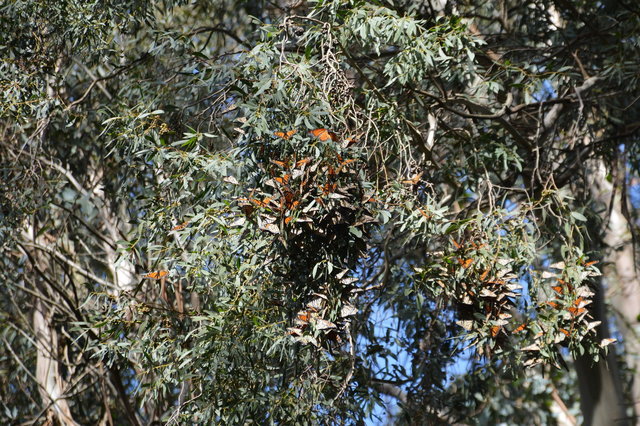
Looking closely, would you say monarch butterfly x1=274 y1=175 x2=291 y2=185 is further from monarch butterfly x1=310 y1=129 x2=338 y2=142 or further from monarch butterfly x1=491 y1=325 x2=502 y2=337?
monarch butterfly x1=491 y1=325 x2=502 y2=337

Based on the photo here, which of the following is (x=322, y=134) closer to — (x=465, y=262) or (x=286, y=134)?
(x=286, y=134)

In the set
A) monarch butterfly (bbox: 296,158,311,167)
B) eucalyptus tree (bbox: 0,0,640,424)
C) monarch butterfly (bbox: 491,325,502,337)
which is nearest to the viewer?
monarch butterfly (bbox: 296,158,311,167)

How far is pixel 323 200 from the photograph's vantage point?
288 cm

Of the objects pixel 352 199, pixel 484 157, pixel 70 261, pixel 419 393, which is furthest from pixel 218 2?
pixel 352 199

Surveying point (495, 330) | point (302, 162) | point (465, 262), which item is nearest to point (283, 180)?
point (302, 162)

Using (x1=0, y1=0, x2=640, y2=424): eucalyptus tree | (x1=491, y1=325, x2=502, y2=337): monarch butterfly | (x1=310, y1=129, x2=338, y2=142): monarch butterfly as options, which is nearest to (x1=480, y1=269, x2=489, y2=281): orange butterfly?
(x1=0, y1=0, x2=640, y2=424): eucalyptus tree

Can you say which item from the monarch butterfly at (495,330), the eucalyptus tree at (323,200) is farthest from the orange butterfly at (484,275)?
the monarch butterfly at (495,330)

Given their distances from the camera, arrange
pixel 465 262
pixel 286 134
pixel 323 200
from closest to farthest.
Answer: pixel 323 200, pixel 286 134, pixel 465 262

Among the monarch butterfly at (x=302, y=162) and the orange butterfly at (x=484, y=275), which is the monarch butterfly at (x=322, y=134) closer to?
the monarch butterfly at (x=302, y=162)

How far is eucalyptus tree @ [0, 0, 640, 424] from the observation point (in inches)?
124

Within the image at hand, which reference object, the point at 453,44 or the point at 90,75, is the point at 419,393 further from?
the point at 90,75

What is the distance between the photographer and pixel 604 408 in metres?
5.04

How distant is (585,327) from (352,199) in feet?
3.69

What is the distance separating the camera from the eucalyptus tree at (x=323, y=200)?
10.3 ft
